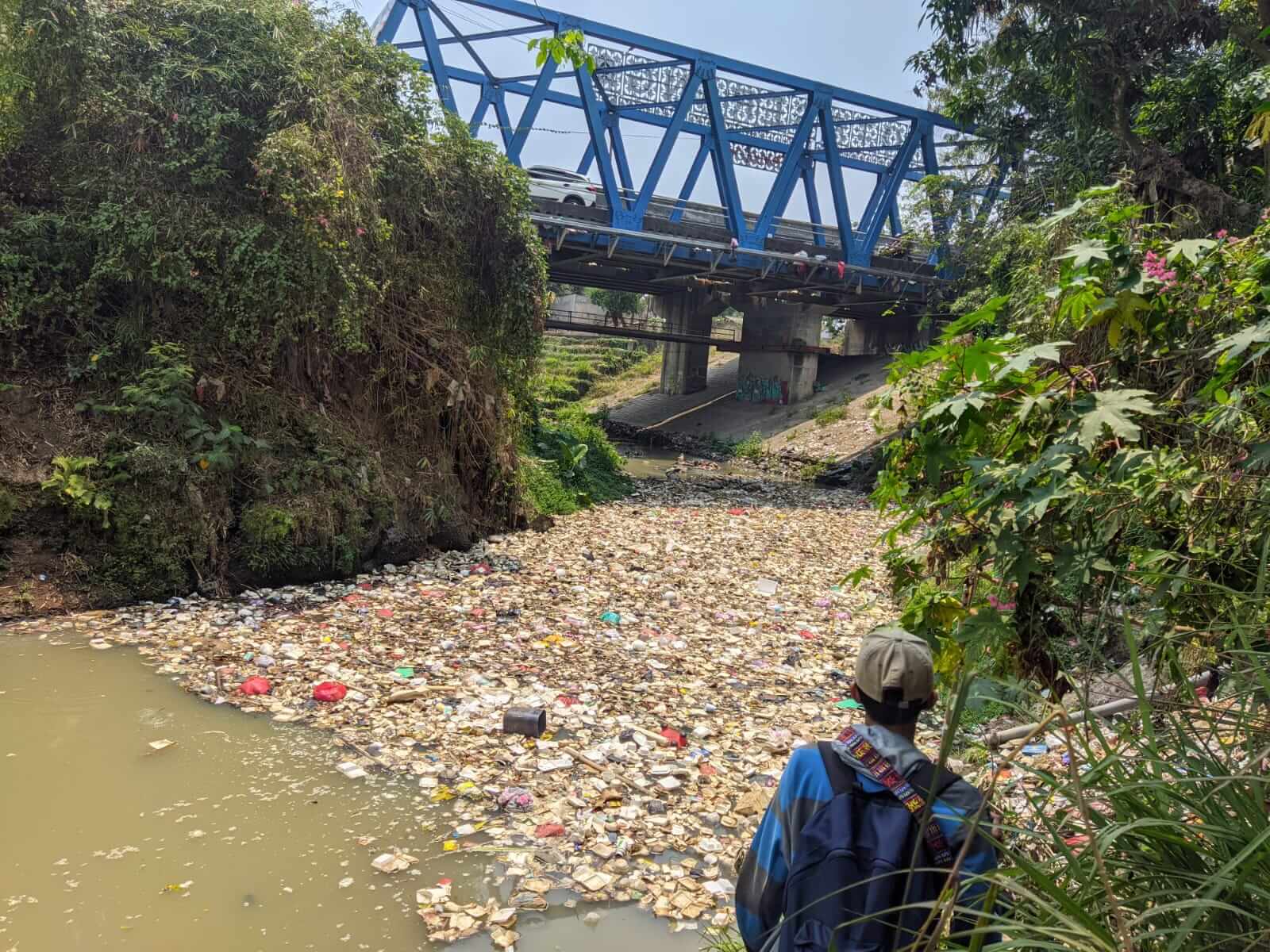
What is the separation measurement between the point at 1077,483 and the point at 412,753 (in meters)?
3.58

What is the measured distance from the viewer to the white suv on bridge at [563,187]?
21.6m

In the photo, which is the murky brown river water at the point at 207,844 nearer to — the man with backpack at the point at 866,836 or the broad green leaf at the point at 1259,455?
the man with backpack at the point at 866,836

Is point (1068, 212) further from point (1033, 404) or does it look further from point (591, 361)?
point (591, 361)

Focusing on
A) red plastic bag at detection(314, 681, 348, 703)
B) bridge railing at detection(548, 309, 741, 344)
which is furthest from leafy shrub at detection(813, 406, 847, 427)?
red plastic bag at detection(314, 681, 348, 703)

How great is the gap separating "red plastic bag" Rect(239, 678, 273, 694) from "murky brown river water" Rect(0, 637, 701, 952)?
0.84ft

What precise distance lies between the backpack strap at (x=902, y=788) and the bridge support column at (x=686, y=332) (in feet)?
98.7

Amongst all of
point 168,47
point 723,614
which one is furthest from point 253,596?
point 168,47

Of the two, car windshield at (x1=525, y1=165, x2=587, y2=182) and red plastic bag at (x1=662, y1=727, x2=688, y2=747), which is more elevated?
car windshield at (x1=525, y1=165, x2=587, y2=182)

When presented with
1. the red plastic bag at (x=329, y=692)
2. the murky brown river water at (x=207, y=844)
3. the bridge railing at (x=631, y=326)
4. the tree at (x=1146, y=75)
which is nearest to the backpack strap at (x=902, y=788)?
the murky brown river water at (x=207, y=844)

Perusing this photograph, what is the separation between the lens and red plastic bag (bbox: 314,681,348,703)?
5066 millimetres

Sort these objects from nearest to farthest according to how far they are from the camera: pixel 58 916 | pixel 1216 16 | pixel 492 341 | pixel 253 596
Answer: pixel 58 916 → pixel 253 596 → pixel 492 341 → pixel 1216 16

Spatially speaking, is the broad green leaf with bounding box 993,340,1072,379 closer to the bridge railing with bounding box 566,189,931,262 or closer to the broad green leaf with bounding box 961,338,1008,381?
the broad green leaf with bounding box 961,338,1008,381

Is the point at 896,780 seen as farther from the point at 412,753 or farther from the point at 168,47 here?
the point at 168,47

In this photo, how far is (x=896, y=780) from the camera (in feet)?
5.52
